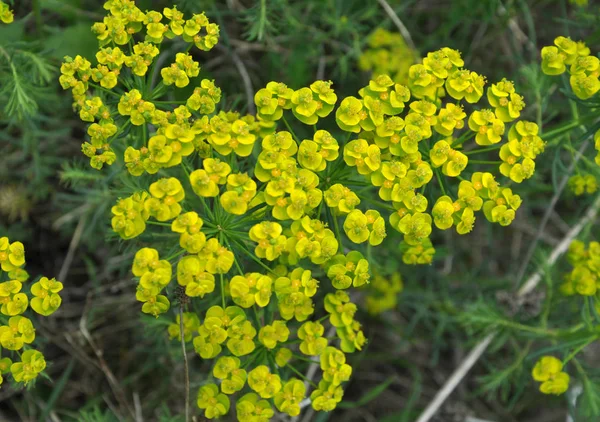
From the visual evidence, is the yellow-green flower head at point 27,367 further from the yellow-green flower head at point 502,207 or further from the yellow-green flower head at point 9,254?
the yellow-green flower head at point 502,207

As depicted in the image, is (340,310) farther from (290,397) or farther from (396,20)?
(396,20)

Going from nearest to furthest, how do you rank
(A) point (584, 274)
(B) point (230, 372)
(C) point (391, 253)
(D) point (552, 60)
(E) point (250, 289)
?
(E) point (250, 289) → (B) point (230, 372) → (D) point (552, 60) → (A) point (584, 274) → (C) point (391, 253)

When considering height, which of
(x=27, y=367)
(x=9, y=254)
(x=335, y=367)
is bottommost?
(x=335, y=367)

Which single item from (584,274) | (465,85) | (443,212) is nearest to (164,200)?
(443,212)

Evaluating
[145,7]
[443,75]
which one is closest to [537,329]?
[443,75]

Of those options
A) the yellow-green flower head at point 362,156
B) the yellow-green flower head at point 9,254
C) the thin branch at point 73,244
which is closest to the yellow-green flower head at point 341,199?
the yellow-green flower head at point 362,156

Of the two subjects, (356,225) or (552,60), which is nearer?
(356,225)
